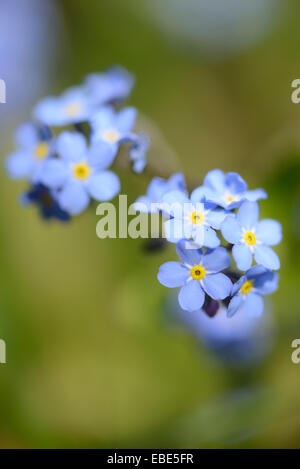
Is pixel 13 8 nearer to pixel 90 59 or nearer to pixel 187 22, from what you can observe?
pixel 90 59

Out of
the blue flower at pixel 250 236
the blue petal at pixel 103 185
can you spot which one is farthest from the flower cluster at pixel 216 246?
the blue petal at pixel 103 185

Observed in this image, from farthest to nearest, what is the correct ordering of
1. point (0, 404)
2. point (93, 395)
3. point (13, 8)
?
point (13, 8), point (93, 395), point (0, 404)

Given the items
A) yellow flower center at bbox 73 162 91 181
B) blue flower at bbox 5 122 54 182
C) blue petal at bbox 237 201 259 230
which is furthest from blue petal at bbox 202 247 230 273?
blue flower at bbox 5 122 54 182

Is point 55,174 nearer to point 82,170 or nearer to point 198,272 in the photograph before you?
point 82,170

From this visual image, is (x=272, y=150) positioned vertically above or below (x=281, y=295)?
A: above

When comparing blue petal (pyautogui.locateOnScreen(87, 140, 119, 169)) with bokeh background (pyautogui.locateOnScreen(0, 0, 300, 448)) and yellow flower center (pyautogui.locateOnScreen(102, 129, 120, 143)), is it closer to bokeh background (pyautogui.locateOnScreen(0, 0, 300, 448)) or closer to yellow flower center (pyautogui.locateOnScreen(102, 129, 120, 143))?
yellow flower center (pyautogui.locateOnScreen(102, 129, 120, 143))

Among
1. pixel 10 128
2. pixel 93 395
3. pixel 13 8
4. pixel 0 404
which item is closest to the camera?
pixel 0 404
